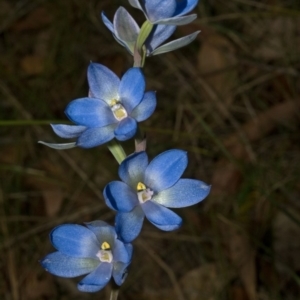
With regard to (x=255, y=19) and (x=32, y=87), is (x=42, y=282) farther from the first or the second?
(x=255, y=19)

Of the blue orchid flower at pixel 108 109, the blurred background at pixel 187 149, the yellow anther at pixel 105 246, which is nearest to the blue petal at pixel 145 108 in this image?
the blue orchid flower at pixel 108 109

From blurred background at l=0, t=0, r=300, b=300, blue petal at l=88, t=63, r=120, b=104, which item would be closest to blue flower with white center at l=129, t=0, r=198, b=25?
blue petal at l=88, t=63, r=120, b=104

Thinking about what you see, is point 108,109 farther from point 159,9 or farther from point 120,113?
point 159,9

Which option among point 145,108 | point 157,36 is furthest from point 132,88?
point 157,36

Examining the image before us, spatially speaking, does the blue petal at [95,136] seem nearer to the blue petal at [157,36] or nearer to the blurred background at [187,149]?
the blue petal at [157,36]

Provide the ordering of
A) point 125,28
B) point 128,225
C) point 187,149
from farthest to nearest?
point 187,149 → point 125,28 → point 128,225

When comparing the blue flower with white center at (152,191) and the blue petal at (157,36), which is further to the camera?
the blue petal at (157,36)

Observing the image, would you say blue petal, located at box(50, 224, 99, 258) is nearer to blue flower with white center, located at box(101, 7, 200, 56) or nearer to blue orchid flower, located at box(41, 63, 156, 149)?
blue orchid flower, located at box(41, 63, 156, 149)

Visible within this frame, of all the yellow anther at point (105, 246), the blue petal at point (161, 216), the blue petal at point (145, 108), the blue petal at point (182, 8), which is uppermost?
the blue petal at point (182, 8)
